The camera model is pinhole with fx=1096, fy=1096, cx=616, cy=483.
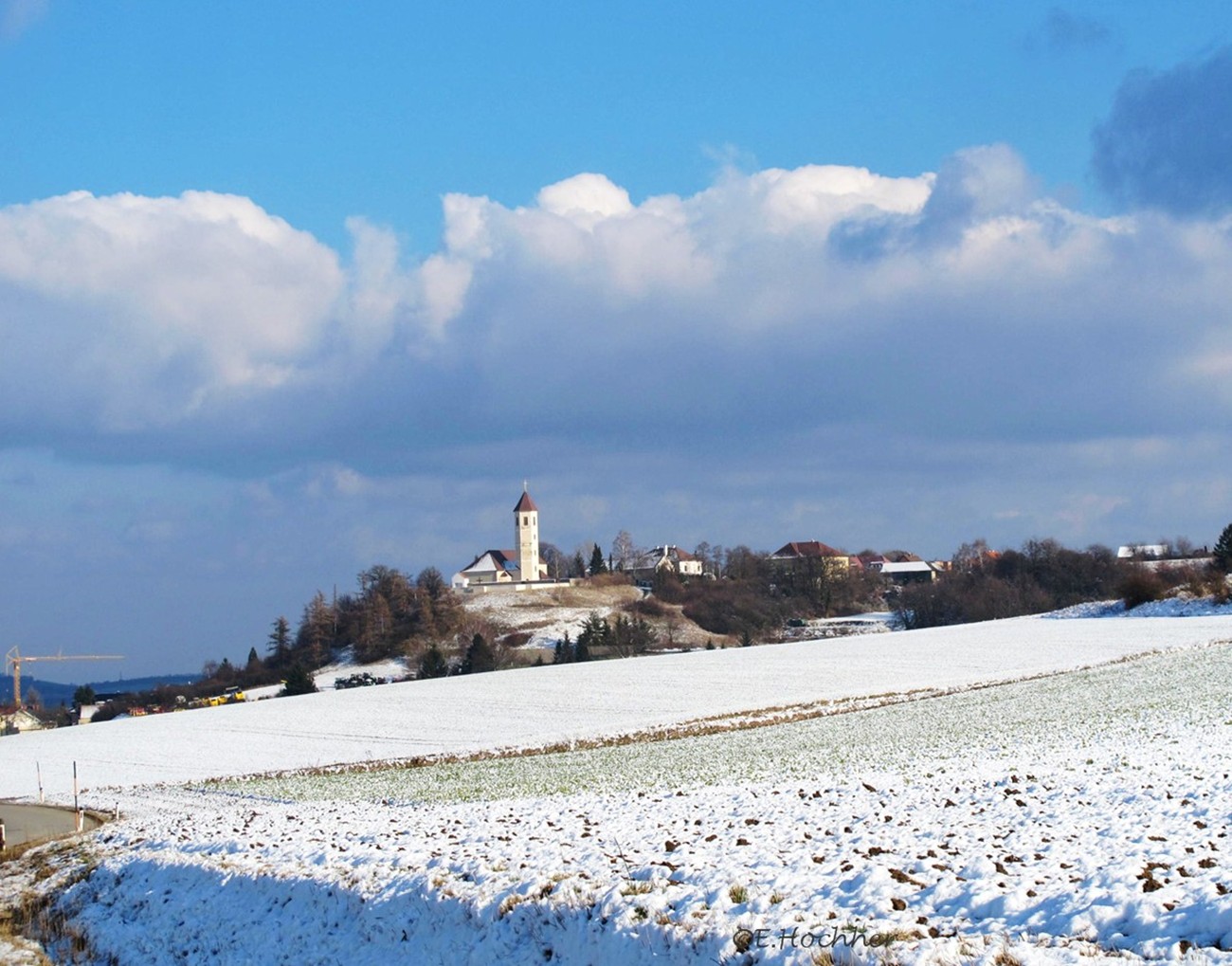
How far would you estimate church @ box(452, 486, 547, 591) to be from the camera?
189375 mm

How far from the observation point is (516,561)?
645 ft

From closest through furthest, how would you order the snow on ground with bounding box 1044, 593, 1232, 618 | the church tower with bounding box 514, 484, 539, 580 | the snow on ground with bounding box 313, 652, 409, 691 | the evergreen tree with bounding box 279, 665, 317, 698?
the snow on ground with bounding box 1044, 593, 1232, 618 < the evergreen tree with bounding box 279, 665, 317, 698 < the snow on ground with bounding box 313, 652, 409, 691 < the church tower with bounding box 514, 484, 539, 580

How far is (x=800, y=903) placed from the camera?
1133 cm

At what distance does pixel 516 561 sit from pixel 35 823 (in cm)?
16606

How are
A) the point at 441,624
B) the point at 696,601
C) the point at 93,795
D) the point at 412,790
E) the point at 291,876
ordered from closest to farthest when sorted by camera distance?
the point at 291,876
the point at 412,790
the point at 93,795
the point at 441,624
the point at 696,601

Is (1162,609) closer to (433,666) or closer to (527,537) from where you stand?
(433,666)

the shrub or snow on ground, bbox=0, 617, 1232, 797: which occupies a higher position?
the shrub

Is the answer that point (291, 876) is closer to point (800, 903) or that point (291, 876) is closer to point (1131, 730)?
point (800, 903)

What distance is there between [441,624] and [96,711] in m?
39.0

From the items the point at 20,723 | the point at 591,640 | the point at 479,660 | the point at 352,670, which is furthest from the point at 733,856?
the point at 20,723

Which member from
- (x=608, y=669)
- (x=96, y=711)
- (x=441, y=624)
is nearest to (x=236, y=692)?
(x=96, y=711)

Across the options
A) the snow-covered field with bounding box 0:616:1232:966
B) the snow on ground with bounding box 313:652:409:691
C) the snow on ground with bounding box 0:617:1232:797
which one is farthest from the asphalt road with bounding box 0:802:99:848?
the snow on ground with bounding box 313:652:409:691

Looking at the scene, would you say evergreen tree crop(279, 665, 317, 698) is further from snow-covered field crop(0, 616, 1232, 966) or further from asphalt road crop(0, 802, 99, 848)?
snow-covered field crop(0, 616, 1232, 966)

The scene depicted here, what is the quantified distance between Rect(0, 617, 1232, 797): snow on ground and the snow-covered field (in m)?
10.9
